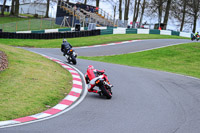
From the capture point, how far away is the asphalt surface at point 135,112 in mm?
6832

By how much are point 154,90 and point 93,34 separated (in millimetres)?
26359

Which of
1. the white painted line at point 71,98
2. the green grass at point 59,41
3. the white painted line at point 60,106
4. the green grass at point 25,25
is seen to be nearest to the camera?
the white painted line at point 60,106

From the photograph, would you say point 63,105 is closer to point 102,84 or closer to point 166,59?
point 102,84

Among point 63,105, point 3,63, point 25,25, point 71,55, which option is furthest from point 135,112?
point 25,25

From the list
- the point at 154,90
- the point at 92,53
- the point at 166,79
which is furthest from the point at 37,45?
the point at 154,90

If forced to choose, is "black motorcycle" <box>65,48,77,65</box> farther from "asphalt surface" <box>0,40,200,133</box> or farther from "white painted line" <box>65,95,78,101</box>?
"white painted line" <box>65,95,78,101</box>

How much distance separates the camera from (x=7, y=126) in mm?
6719

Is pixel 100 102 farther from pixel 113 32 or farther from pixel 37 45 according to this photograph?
pixel 113 32

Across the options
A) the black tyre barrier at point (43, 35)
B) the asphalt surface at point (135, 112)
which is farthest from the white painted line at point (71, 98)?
the black tyre barrier at point (43, 35)

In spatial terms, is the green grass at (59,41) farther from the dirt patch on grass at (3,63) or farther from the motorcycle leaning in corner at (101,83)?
the motorcycle leaning in corner at (101,83)

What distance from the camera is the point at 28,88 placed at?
33.1ft

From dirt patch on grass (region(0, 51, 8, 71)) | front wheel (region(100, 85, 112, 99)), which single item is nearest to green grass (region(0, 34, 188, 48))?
dirt patch on grass (region(0, 51, 8, 71))

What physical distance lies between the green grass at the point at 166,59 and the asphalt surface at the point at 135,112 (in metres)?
7.45

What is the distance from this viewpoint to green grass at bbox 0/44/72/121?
319 inches
